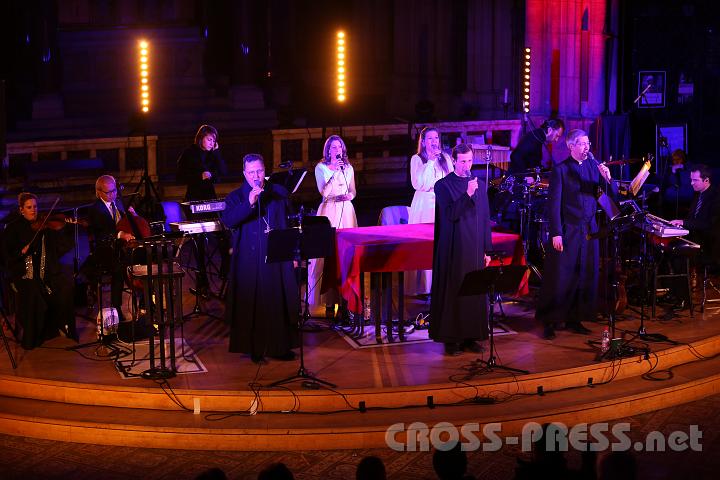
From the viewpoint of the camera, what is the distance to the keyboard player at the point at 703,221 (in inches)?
446

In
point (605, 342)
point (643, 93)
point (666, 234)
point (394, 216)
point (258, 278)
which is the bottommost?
point (605, 342)

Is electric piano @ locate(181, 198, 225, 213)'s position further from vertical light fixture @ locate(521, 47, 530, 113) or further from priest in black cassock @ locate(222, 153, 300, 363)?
vertical light fixture @ locate(521, 47, 530, 113)

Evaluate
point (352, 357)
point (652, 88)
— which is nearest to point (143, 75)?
point (352, 357)

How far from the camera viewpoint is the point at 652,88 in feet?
63.1

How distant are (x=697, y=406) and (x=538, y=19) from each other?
1054 cm

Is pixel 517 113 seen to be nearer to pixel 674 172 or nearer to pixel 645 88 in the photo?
Answer: pixel 645 88

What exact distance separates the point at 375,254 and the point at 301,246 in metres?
1.26

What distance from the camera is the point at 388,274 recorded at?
1023 centimetres

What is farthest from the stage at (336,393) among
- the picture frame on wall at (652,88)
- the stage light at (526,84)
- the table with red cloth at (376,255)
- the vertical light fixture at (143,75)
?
the picture frame on wall at (652,88)

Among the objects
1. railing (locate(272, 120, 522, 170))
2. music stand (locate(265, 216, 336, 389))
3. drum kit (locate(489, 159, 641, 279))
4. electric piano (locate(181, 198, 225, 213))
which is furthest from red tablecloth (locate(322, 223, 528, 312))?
railing (locate(272, 120, 522, 170))

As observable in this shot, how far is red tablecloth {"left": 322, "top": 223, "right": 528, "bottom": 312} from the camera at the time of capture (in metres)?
9.98

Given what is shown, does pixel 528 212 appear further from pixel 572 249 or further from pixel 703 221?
pixel 572 249

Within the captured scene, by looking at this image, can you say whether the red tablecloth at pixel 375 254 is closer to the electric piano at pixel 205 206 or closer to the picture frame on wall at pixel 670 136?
the electric piano at pixel 205 206

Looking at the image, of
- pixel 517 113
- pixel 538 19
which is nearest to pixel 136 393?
pixel 538 19
